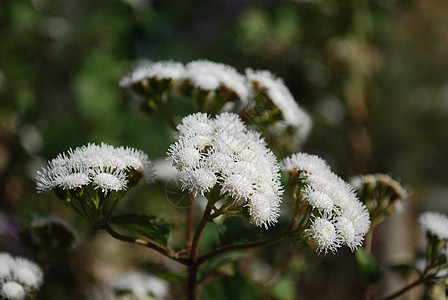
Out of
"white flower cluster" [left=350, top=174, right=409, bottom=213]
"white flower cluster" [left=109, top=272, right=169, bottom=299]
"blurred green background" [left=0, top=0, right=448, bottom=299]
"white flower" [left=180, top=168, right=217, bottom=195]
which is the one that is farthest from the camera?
"blurred green background" [left=0, top=0, right=448, bottom=299]

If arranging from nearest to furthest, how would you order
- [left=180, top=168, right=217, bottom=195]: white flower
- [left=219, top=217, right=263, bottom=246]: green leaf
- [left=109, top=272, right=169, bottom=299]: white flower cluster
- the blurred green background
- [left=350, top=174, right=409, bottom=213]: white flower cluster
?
[left=180, top=168, right=217, bottom=195]: white flower < [left=219, top=217, right=263, bottom=246]: green leaf < [left=350, top=174, right=409, bottom=213]: white flower cluster < [left=109, top=272, right=169, bottom=299]: white flower cluster < the blurred green background

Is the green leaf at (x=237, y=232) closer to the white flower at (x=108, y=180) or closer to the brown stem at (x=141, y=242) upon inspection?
the brown stem at (x=141, y=242)

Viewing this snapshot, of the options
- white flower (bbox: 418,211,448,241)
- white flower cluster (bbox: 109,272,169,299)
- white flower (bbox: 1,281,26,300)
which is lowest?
white flower (bbox: 1,281,26,300)

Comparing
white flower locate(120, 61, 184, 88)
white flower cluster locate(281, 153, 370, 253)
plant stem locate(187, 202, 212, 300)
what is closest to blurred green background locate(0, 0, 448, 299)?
white flower locate(120, 61, 184, 88)

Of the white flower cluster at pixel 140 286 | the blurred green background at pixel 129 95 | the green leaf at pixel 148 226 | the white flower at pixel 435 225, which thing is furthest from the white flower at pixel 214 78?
the blurred green background at pixel 129 95

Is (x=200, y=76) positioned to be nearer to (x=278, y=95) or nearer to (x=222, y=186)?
(x=278, y=95)

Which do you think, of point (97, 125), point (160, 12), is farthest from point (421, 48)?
point (97, 125)

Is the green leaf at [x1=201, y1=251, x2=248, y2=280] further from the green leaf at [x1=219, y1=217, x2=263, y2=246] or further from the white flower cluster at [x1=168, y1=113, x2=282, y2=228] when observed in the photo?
the white flower cluster at [x1=168, y1=113, x2=282, y2=228]
